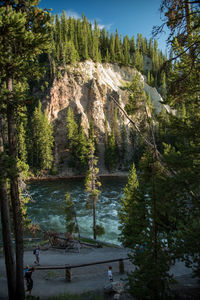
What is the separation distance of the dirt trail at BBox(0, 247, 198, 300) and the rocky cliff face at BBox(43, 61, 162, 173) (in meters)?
48.7

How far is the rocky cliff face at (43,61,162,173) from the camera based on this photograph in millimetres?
68062

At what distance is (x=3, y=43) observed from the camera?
695 cm

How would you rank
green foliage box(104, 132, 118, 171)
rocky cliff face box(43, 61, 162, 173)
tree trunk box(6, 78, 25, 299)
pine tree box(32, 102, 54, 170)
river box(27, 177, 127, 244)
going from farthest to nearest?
rocky cliff face box(43, 61, 162, 173), green foliage box(104, 132, 118, 171), pine tree box(32, 102, 54, 170), river box(27, 177, 127, 244), tree trunk box(6, 78, 25, 299)

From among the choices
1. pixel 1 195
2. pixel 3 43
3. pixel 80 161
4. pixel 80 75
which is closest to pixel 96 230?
pixel 1 195

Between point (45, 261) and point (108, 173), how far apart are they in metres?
48.3

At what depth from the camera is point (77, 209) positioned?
102 feet

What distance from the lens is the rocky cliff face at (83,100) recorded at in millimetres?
68062

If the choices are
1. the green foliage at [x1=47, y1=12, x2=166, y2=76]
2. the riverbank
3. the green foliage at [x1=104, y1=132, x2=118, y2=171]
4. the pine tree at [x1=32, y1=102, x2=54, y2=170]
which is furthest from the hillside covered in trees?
the green foliage at [x1=47, y1=12, x2=166, y2=76]

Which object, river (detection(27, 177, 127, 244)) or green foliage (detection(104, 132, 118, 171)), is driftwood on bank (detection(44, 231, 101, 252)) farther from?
green foliage (detection(104, 132, 118, 171))

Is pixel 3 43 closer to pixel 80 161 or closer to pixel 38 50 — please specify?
pixel 38 50

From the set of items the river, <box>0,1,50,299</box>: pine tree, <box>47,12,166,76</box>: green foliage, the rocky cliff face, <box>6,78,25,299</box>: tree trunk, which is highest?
<box>47,12,166,76</box>: green foliage

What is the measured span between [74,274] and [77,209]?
19362mm

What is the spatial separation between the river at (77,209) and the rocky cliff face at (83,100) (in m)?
22.3

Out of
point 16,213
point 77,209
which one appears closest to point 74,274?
point 16,213
